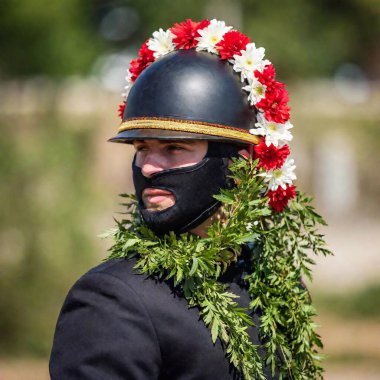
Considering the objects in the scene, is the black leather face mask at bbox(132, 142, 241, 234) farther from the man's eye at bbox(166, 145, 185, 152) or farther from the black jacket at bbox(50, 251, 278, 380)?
the black jacket at bbox(50, 251, 278, 380)

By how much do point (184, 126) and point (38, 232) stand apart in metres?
7.11

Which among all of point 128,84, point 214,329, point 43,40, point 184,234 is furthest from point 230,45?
point 43,40

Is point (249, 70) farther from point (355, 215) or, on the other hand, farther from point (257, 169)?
point (355, 215)

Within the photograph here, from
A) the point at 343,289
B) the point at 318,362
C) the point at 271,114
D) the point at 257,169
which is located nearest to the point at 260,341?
the point at 318,362

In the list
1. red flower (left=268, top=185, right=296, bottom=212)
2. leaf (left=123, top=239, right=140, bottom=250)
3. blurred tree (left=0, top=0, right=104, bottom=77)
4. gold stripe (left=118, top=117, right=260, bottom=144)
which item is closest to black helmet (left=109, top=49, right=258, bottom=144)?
gold stripe (left=118, top=117, right=260, bottom=144)

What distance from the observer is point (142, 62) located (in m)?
3.87

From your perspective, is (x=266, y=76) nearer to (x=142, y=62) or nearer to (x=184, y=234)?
(x=142, y=62)

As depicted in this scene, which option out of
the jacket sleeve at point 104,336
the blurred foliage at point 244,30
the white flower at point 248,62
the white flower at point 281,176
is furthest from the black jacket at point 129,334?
the blurred foliage at point 244,30

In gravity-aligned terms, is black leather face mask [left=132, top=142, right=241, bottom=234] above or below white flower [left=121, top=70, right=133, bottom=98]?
below

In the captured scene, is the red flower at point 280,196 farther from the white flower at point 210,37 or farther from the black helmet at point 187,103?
the white flower at point 210,37

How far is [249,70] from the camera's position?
12.0 feet

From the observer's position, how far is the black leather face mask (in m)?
Answer: 3.37

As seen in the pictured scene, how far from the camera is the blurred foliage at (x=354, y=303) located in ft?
43.8

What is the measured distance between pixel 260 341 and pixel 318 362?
0.43 meters
